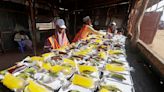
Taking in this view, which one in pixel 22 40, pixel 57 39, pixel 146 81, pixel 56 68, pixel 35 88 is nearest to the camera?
pixel 35 88

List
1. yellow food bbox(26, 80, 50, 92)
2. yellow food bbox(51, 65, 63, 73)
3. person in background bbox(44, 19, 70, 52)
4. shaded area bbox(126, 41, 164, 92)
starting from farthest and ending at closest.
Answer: person in background bbox(44, 19, 70, 52) < shaded area bbox(126, 41, 164, 92) < yellow food bbox(51, 65, 63, 73) < yellow food bbox(26, 80, 50, 92)

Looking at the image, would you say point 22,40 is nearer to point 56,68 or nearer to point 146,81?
point 56,68

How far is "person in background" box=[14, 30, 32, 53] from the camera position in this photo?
4.48 meters

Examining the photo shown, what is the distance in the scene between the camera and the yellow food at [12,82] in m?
0.63

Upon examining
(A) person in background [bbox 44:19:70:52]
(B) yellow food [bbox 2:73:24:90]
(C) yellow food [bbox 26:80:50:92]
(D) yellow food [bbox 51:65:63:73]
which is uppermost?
(A) person in background [bbox 44:19:70:52]

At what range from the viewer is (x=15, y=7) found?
14.4 feet

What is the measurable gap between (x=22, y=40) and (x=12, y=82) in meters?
4.34

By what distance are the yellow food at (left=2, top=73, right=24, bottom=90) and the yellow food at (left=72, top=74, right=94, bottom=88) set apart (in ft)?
0.91

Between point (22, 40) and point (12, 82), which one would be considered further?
point (22, 40)

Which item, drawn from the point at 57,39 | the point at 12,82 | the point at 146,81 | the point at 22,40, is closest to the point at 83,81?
the point at 12,82

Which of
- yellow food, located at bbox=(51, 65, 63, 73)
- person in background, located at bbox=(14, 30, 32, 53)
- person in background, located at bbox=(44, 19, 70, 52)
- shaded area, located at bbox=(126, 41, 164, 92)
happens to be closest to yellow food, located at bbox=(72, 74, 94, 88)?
yellow food, located at bbox=(51, 65, 63, 73)

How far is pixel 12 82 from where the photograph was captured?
0.65 meters

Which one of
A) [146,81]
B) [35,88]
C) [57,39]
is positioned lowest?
[146,81]

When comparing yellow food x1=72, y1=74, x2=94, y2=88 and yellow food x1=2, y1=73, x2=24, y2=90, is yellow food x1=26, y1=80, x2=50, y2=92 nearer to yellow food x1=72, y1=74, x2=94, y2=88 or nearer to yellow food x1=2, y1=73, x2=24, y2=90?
yellow food x1=2, y1=73, x2=24, y2=90
